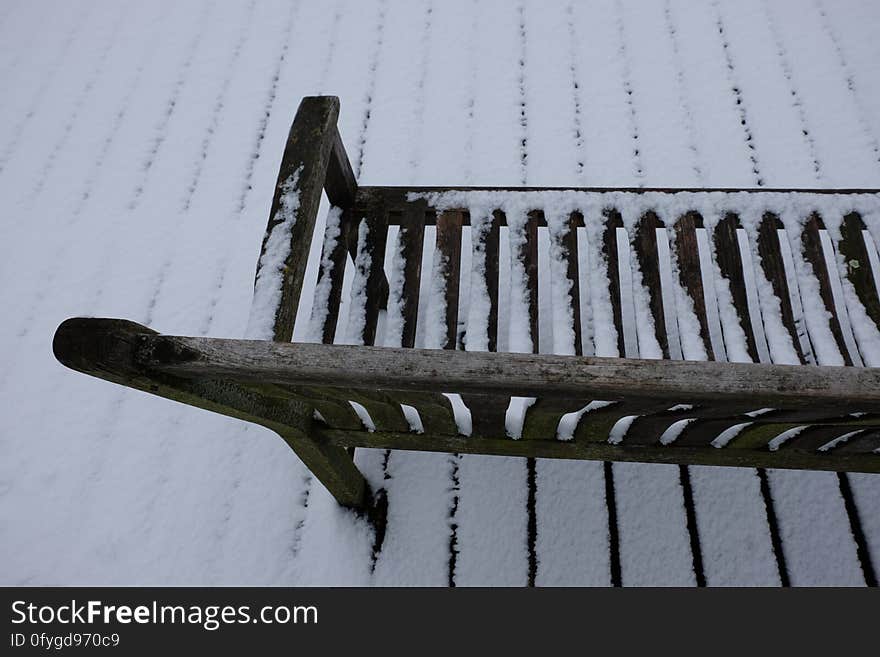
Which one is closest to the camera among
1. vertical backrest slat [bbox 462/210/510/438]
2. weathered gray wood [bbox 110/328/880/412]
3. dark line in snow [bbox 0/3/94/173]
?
weathered gray wood [bbox 110/328/880/412]

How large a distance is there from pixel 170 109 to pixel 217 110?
204 mm

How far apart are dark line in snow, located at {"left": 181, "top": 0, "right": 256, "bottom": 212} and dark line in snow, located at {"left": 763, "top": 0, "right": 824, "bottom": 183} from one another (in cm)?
220

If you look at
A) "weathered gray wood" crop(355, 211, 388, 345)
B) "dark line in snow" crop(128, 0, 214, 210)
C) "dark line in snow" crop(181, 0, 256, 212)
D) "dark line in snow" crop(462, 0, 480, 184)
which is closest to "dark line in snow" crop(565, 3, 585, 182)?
"dark line in snow" crop(462, 0, 480, 184)

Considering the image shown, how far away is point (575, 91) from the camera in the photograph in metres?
2.30

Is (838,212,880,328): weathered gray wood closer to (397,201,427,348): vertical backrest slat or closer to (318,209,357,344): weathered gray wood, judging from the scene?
(397,201,427,348): vertical backrest slat

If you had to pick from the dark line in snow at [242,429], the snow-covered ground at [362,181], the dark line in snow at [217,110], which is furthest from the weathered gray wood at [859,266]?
the dark line in snow at [217,110]

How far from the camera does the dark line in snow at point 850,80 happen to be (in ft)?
6.82

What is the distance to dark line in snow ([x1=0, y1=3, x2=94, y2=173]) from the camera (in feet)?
7.84

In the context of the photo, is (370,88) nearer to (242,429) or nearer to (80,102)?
(80,102)

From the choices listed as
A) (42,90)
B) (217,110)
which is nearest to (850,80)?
(217,110)

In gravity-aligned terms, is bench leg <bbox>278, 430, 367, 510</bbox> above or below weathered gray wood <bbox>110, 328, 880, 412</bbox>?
above

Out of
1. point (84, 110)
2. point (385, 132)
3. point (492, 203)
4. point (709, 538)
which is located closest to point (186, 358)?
point (492, 203)
